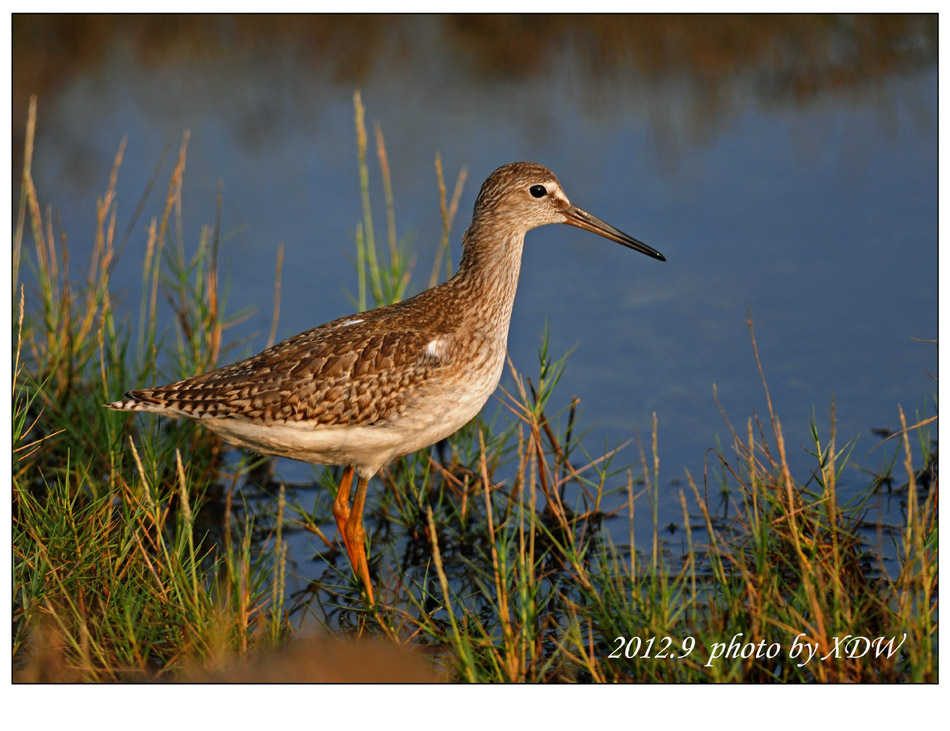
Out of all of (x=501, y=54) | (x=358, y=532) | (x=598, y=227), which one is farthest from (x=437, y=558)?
(x=501, y=54)

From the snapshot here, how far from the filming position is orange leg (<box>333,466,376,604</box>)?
22.0 feet

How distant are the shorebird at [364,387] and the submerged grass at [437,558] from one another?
40 cm

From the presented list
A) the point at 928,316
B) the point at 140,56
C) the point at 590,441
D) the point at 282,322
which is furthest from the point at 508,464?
the point at 140,56

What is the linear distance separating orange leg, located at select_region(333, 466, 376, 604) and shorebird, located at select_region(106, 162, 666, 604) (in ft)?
0.04

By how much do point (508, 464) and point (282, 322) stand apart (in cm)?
280

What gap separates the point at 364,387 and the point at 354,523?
41.5 inches

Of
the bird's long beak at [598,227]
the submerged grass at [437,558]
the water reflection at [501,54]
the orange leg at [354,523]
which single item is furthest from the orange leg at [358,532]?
the water reflection at [501,54]

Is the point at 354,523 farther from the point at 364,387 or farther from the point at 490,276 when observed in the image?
the point at 490,276

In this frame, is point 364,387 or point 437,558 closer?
point 437,558

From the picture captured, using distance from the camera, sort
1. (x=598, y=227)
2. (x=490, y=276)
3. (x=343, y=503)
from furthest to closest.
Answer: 1. (x=598, y=227)
2. (x=343, y=503)
3. (x=490, y=276)

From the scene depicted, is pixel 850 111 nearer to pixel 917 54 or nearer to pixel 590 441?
pixel 917 54

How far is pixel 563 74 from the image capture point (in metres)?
12.9

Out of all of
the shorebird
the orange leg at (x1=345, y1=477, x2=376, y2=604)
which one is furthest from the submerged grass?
the shorebird

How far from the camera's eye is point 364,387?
639 cm
